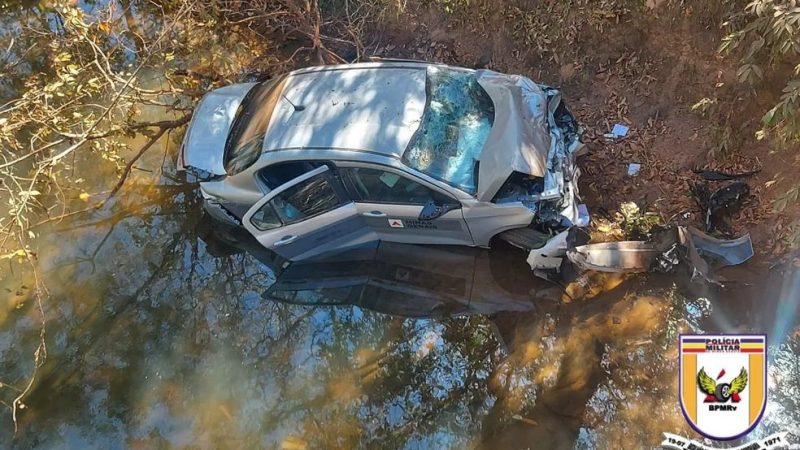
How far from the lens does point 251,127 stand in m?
6.32

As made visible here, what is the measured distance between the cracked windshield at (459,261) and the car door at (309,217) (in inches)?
1.3

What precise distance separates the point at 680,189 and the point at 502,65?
2.75 metres

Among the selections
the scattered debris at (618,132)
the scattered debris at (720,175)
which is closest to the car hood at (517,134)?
the scattered debris at (618,132)

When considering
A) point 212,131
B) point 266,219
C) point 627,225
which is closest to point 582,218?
point 627,225

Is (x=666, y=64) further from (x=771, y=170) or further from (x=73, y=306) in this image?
(x=73, y=306)

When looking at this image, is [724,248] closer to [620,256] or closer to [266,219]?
[620,256]

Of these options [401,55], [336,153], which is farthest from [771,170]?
[401,55]

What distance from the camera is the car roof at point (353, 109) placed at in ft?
18.5

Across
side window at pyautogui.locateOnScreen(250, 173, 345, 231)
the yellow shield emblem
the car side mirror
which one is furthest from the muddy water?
side window at pyautogui.locateOnScreen(250, 173, 345, 231)

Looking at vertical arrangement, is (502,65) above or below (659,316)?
above

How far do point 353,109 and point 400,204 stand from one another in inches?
41.1

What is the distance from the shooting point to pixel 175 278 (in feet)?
23.5

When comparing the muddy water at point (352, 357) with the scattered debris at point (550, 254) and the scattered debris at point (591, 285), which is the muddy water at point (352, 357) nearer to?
the scattered debris at point (591, 285)

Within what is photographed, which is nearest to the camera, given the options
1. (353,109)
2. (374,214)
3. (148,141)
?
(353,109)
